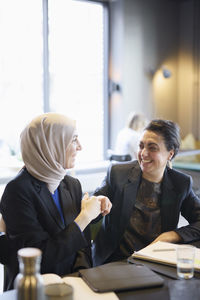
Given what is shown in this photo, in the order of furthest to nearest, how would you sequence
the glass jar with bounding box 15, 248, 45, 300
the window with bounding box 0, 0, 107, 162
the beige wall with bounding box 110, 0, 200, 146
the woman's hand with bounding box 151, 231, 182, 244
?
the beige wall with bounding box 110, 0, 200, 146
the window with bounding box 0, 0, 107, 162
the woman's hand with bounding box 151, 231, 182, 244
the glass jar with bounding box 15, 248, 45, 300

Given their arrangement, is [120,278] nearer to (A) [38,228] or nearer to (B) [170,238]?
(A) [38,228]

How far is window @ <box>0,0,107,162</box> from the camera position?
6.24 metres

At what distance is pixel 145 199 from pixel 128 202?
0.10 metres

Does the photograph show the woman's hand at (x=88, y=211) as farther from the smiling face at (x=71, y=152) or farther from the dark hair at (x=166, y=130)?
the dark hair at (x=166, y=130)

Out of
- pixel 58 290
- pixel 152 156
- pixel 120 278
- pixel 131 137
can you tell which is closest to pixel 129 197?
pixel 152 156

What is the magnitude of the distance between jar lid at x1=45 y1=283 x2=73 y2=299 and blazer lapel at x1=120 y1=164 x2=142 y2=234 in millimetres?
916

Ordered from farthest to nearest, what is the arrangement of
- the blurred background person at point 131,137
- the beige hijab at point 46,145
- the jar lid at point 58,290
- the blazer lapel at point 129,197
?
the blurred background person at point 131,137
the blazer lapel at point 129,197
the beige hijab at point 46,145
the jar lid at point 58,290

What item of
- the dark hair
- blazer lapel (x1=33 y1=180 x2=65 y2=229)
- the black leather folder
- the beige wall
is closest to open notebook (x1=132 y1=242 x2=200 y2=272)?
the black leather folder

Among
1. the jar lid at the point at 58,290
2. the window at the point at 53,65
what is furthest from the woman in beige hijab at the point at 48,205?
the window at the point at 53,65

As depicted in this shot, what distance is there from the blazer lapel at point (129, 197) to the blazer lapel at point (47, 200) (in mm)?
426

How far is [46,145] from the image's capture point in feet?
5.48

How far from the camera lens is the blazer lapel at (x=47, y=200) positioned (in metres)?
1.69

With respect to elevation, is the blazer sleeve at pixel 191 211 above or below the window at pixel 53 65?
below

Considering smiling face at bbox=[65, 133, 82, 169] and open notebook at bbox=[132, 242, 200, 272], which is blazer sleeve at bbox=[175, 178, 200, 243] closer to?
open notebook at bbox=[132, 242, 200, 272]
